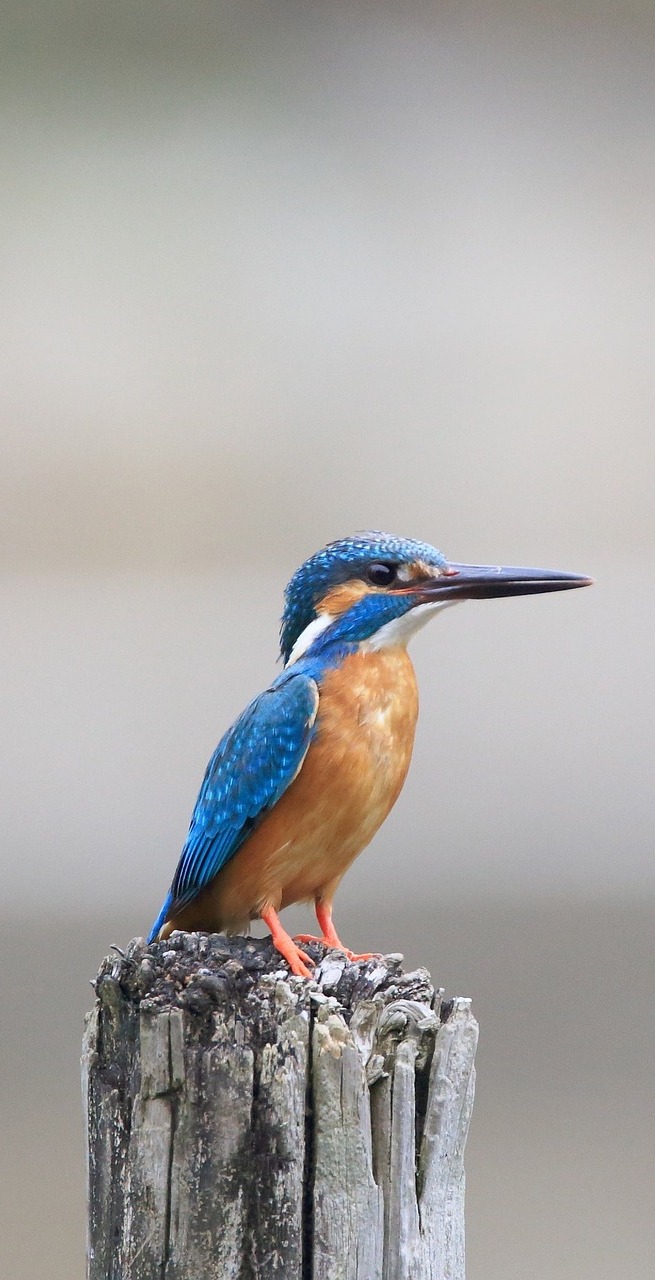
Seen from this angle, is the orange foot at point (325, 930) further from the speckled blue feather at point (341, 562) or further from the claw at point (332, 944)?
the speckled blue feather at point (341, 562)

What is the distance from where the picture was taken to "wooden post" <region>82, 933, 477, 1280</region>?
67.8 inches

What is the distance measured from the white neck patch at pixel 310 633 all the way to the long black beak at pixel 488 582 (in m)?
0.19

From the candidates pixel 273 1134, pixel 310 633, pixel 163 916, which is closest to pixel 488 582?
pixel 310 633

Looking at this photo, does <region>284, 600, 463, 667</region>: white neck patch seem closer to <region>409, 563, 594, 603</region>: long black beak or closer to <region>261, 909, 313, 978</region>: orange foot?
<region>409, 563, 594, 603</region>: long black beak

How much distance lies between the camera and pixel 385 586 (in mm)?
2725

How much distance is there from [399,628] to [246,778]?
43 cm

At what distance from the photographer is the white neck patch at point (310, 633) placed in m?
2.76

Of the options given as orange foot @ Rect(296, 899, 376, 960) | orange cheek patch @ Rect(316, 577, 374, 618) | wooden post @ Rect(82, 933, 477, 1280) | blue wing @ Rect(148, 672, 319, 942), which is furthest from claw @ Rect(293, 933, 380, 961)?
orange cheek patch @ Rect(316, 577, 374, 618)

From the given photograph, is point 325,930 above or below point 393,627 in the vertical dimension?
below

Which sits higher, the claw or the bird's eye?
the bird's eye

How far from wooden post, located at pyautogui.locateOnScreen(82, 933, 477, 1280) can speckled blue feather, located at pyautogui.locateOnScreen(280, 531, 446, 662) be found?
103 cm

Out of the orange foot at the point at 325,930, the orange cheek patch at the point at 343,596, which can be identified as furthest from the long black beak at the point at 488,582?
the orange foot at the point at 325,930

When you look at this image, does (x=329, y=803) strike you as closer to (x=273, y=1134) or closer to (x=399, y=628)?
(x=399, y=628)

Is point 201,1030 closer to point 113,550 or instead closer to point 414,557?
point 414,557
